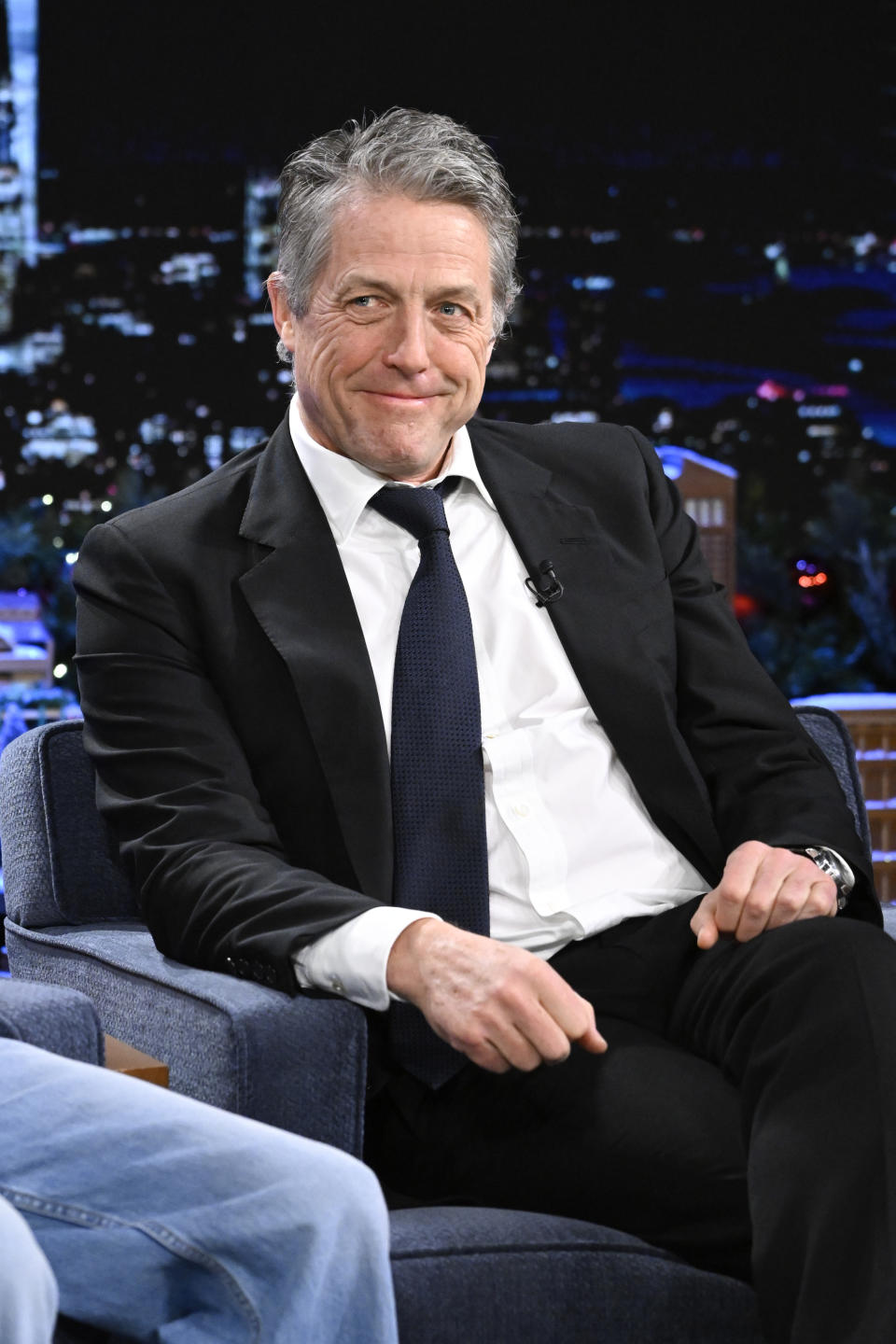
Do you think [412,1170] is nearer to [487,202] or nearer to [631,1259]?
[631,1259]

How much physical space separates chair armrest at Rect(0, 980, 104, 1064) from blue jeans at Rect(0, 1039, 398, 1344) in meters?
0.15

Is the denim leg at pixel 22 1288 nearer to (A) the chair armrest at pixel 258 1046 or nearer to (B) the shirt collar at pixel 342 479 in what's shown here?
(A) the chair armrest at pixel 258 1046

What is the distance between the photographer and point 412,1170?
5.62 ft

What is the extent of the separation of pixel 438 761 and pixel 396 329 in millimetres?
549

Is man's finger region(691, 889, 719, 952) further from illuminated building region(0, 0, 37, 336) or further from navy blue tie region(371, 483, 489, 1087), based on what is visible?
illuminated building region(0, 0, 37, 336)

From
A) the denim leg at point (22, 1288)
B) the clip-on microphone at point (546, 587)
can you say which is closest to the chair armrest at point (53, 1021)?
the denim leg at point (22, 1288)

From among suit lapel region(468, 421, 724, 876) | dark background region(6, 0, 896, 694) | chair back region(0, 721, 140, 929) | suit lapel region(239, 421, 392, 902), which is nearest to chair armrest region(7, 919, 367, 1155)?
suit lapel region(239, 421, 392, 902)

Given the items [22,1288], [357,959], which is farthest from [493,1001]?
[22,1288]

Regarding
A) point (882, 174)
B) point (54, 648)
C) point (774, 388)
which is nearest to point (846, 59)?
point (882, 174)

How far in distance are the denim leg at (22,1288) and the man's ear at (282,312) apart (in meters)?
1.27

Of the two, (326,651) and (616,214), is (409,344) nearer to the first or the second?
(326,651)

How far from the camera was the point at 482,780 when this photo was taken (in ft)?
6.03

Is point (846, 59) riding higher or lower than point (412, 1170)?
higher

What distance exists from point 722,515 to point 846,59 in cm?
120
